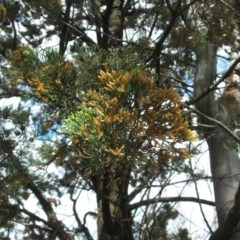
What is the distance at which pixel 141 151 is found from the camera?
69.2 inches

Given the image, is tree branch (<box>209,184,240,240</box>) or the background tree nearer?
the background tree

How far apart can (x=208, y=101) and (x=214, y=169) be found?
0.55m

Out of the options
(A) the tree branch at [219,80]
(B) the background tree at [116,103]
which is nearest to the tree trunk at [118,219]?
(B) the background tree at [116,103]

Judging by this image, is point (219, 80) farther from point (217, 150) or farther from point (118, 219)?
point (118, 219)

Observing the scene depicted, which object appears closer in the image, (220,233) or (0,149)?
(220,233)

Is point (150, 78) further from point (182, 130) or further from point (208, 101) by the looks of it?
point (208, 101)

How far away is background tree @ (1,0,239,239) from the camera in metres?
1.72

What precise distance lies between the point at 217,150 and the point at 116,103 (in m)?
2.49

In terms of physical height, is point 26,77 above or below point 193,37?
below

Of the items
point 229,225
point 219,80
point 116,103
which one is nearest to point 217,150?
point 219,80

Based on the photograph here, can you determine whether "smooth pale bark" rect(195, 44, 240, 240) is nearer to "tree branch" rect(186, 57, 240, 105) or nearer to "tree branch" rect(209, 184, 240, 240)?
"tree branch" rect(186, 57, 240, 105)

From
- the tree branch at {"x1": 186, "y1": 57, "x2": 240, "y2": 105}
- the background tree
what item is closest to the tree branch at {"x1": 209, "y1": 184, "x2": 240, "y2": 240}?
the background tree

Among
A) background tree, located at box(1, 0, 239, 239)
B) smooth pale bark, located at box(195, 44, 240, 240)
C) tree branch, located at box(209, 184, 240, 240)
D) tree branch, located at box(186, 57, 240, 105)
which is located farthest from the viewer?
smooth pale bark, located at box(195, 44, 240, 240)

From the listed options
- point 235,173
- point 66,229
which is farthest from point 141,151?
point 66,229
